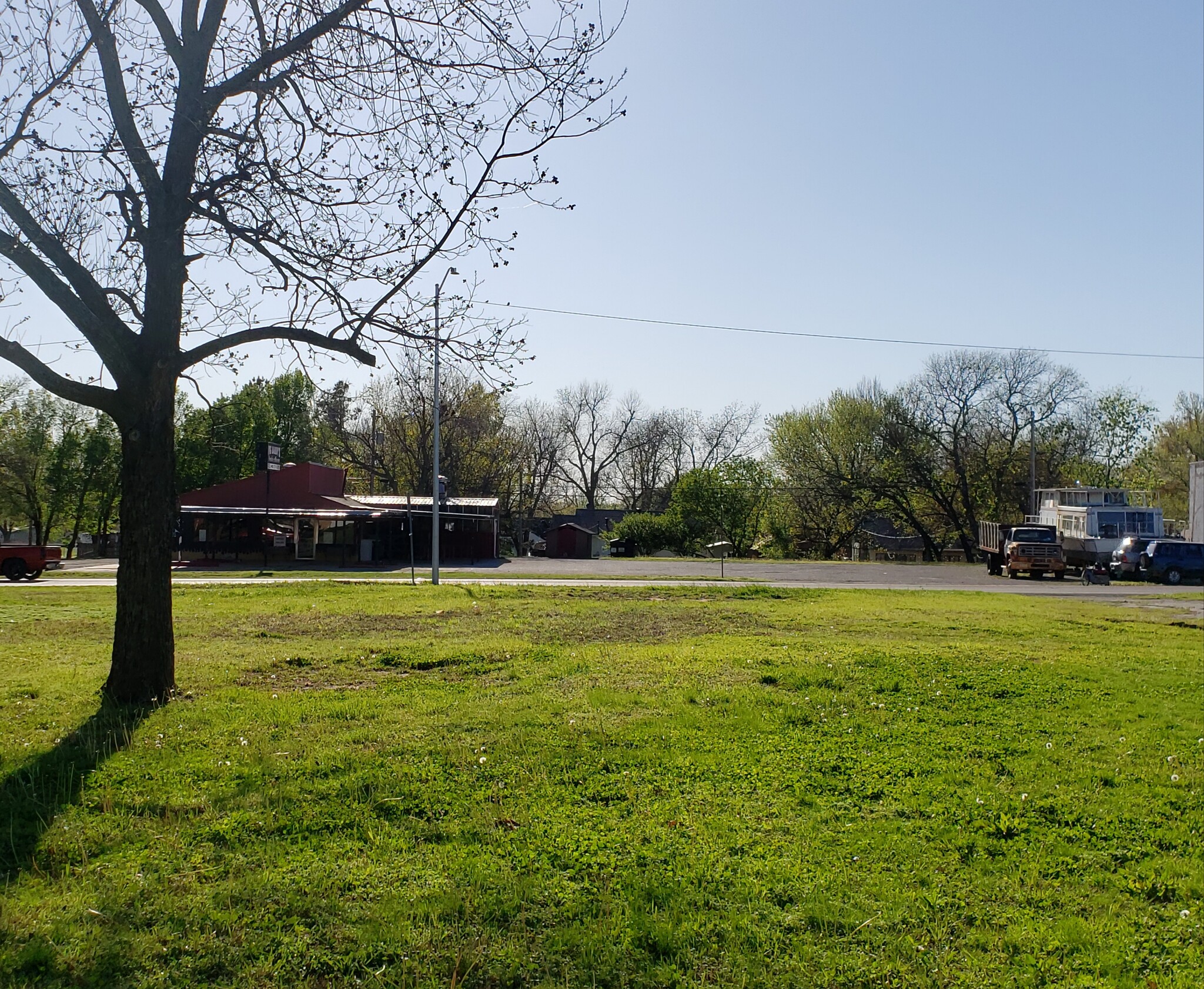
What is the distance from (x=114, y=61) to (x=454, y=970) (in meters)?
8.20

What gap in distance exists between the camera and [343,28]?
8.29 meters

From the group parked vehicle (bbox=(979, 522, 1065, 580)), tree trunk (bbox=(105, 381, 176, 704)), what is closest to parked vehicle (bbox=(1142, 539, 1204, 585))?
parked vehicle (bbox=(979, 522, 1065, 580))

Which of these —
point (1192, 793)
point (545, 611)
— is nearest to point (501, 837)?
point (1192, 793)

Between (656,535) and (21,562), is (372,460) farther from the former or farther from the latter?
(21,562)

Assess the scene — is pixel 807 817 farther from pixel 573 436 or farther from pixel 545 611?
pixel 573 436

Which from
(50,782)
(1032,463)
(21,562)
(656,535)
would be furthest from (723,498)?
(50,782)

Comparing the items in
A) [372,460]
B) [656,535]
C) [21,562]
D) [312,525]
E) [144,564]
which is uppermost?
[372,460]

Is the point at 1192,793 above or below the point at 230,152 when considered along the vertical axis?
below

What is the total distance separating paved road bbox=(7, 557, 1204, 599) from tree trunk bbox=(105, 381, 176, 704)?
1845 cm

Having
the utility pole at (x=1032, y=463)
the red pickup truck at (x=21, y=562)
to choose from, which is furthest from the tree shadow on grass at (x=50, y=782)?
the utility pole at (x=1032, y=463)

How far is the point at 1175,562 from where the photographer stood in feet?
111

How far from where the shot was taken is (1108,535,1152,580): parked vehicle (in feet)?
116

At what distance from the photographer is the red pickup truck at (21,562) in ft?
96.7

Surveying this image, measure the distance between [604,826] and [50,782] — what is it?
11.4 ft
